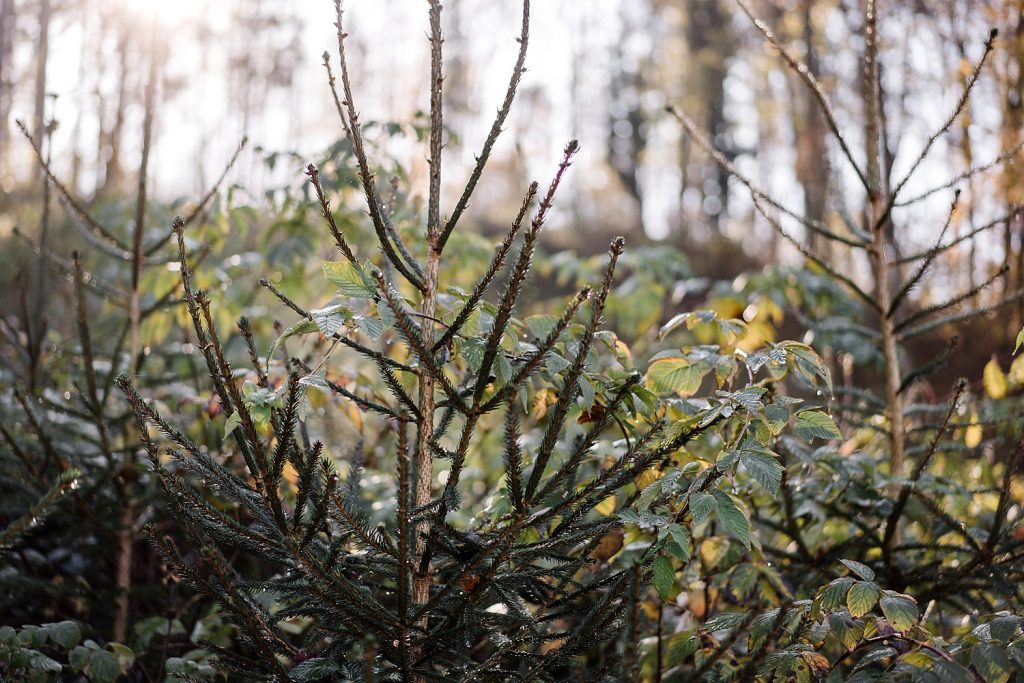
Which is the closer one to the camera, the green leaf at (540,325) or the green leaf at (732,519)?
the green leaf at (732,519)

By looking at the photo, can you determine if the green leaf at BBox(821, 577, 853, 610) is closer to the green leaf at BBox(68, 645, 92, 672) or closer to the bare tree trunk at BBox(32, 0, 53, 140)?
the green leaf at BBox(68, 645, 92, 672)

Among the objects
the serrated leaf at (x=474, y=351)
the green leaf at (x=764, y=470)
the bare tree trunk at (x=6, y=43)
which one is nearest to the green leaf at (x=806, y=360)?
the green leaf at (x=764, y=470)

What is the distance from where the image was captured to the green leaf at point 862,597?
5.44 ft

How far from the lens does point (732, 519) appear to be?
161 cm

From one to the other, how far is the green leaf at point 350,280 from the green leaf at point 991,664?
138 centimetres

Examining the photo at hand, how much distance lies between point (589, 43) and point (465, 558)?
94.3 feet

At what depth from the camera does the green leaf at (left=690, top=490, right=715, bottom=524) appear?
160cm

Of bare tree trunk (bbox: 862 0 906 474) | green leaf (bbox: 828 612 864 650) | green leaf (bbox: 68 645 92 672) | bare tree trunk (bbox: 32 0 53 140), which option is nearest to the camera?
green leaf (bbox: 828 612 864 650)

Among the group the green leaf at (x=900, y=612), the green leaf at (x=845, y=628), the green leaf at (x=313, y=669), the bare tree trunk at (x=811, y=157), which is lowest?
the green leaf at (x=313, y=669)

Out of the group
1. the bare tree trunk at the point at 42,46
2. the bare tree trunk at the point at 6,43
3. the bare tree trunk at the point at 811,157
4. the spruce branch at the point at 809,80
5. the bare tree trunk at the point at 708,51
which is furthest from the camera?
the bare tree trunk at the point at 708,51

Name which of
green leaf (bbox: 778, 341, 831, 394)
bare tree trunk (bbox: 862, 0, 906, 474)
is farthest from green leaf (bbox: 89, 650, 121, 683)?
bare tree trunk (bbox: 862, 0, 906, 474)

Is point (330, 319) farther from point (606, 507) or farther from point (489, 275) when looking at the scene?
point (606, 507)

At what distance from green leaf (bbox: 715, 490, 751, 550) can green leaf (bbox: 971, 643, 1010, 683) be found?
0.48 meters

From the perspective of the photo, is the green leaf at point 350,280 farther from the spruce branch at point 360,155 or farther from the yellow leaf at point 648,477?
the yellow leaf at point 648,477
